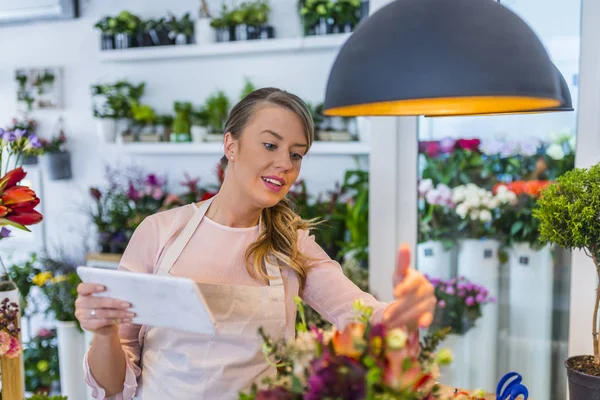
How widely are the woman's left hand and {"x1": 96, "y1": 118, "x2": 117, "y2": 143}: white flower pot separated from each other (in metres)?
2.82

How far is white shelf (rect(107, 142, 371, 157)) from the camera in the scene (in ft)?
9.86

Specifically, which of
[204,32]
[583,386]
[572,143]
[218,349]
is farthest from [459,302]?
[204,32]

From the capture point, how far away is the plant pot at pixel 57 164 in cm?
374

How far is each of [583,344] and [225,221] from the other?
1.64 metres

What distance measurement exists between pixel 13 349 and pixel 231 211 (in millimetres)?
625

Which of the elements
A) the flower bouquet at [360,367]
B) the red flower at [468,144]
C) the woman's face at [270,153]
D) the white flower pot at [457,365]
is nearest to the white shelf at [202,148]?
the red flower at [468,144]

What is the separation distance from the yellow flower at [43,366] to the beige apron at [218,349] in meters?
2.33

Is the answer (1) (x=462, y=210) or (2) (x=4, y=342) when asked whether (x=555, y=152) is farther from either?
(2) (x=4, y=342)

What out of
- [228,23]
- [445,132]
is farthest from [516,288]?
[228,23]

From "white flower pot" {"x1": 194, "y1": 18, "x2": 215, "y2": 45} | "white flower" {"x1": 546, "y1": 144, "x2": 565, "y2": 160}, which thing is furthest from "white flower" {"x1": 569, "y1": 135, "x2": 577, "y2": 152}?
"white flower pot" {"x1": 194, "y1": 18, "x2": 215, "y2": 45}

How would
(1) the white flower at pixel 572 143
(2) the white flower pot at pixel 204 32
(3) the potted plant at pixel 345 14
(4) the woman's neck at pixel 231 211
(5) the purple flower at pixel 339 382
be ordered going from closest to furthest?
(5) the purple flower at pixel 339 382 < (4) the woman's neck at pixel 231 211 < (1) the white flower at pixel 572 143 < (3) the potted plant at pixel 345 14 < (2) the white flower pot at pixel 204 32

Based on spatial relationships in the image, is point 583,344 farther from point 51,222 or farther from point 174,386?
point 51,222

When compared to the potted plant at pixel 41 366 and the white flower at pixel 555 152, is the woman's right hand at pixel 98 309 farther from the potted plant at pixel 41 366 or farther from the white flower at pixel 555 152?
the potted plant at pixel 41 366

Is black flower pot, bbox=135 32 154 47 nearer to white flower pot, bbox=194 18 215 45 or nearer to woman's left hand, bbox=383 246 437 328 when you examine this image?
white flower pot, bbox=194 18 215 45
